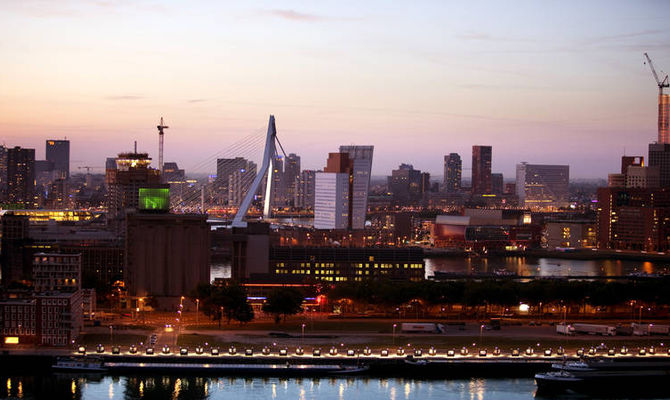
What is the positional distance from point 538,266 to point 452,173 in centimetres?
10215

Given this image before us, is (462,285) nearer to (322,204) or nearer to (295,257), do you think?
(295,257)

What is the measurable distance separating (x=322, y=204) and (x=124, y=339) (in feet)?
156

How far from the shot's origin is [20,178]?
112125 mm

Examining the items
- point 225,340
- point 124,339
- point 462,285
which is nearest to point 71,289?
point 124,339

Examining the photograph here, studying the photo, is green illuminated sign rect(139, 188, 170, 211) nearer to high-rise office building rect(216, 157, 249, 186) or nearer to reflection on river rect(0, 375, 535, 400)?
reflection on river rect(0, 375, 535, 400)

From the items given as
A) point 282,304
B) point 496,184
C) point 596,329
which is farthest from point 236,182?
point 596,329

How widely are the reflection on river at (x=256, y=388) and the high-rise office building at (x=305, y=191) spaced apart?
11154 cm

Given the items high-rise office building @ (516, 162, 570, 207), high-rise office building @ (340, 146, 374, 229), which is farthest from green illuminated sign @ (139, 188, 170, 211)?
high-rise office building @ (516, 162, 570, 207)

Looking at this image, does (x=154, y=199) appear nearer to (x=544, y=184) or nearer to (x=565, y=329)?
(x=565, y=329)

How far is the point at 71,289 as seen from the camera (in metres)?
32.8

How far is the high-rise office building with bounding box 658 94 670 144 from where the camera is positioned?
101 meters

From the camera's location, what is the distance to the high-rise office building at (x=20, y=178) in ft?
366

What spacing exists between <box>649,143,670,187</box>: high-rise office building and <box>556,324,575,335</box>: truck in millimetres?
62249

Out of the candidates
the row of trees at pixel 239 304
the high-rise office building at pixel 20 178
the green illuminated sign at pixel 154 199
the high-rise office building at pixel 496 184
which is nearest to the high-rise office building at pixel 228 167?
the high-rise office building at pixel 20 178
